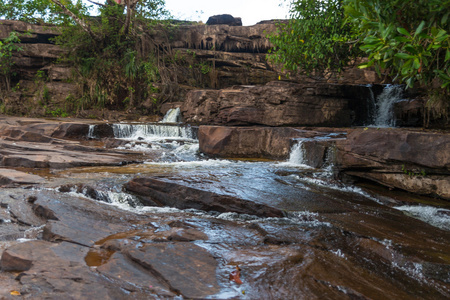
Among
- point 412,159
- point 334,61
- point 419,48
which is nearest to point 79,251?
point 419,48

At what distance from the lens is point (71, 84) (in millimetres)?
17172

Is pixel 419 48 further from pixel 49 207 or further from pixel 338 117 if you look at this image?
pixel 338 117

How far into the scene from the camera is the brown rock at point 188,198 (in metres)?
4.76

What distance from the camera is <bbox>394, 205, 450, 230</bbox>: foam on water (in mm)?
4566

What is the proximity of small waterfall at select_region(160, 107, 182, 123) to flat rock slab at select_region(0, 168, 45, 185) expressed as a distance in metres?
8.55

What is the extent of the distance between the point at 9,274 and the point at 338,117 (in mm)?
11083

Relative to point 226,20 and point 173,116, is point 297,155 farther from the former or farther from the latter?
point 226,20

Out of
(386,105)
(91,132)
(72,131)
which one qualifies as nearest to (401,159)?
A: (386,105)

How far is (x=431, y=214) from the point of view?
4930 millimetres

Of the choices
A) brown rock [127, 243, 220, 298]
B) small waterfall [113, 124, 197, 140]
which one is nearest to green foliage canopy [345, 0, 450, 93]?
brown rock [127, 243, 220, 298]

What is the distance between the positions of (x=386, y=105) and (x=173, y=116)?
8.37 meters

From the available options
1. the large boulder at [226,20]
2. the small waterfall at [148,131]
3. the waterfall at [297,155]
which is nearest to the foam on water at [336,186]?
the waterfall at [297,155]

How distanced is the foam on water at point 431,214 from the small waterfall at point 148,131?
27.6 feet

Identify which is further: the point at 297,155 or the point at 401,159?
the point at 297,155
